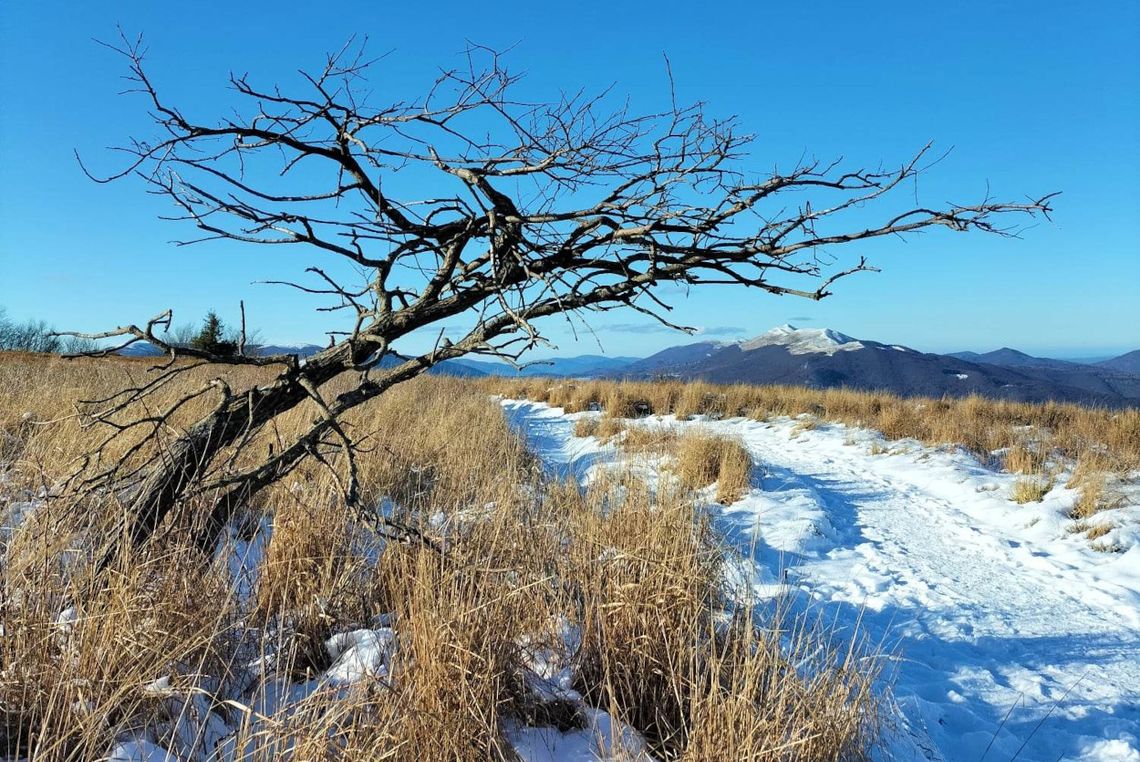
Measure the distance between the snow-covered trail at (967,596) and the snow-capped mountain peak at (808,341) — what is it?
7381 centimetres

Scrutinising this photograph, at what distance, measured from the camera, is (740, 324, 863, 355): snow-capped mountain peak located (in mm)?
75662

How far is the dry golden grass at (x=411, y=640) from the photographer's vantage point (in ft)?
4.94

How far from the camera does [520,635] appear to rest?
6.95 feet

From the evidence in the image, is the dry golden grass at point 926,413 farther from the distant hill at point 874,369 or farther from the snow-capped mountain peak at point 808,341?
the snow-capped mountain peak at point 808,341

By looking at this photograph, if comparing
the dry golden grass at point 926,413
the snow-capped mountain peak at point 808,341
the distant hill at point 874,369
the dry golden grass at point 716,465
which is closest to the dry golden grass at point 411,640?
the dry golden grass at point 716,465

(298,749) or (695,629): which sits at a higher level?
(298,749)

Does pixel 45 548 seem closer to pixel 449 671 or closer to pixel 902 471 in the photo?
pixel 449 671

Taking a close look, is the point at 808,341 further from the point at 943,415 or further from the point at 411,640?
the point at 411,640

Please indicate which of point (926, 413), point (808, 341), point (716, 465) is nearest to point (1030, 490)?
point (716, 465)

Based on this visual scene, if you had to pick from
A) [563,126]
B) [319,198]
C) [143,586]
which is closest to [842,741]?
[563,126]

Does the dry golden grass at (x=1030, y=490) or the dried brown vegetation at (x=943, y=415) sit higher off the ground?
the dried brown vegetation at (x=943, y=415)

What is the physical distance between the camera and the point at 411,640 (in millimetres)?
1909

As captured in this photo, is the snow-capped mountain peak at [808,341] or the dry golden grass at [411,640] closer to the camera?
the dry golden grass at [411,640]

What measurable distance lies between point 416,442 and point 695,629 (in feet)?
15.2
